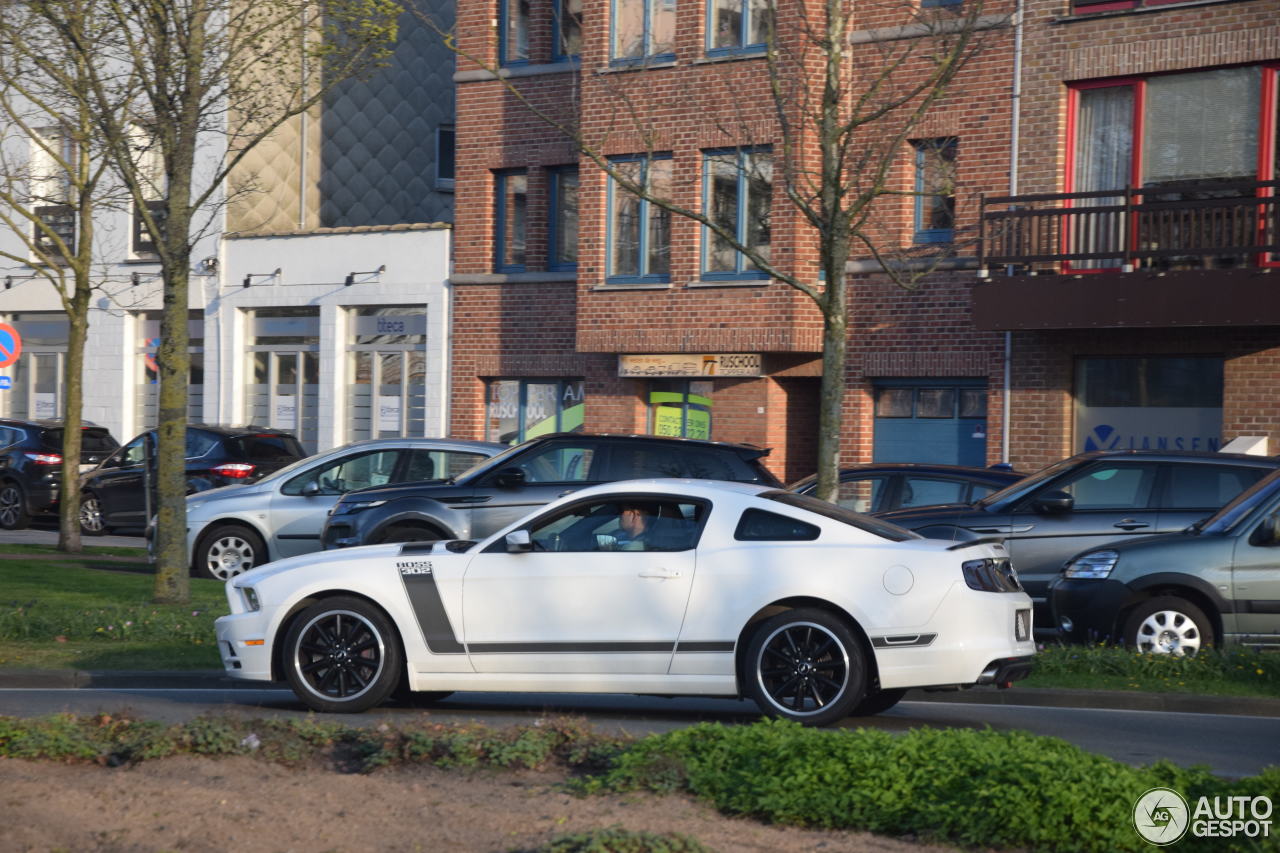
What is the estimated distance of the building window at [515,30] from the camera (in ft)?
90.9

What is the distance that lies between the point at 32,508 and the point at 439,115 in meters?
12.0

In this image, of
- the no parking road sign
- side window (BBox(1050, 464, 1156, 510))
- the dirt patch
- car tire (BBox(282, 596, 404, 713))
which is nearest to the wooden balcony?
side window (BBox(1050, 464, 1156, 510))

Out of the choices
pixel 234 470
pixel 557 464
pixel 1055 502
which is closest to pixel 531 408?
pixel 234 470

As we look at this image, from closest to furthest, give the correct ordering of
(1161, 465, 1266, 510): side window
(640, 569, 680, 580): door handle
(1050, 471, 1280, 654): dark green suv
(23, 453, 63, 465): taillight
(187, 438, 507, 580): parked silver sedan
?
(640, 569, 680, 580): door handle → (1050, 471, 1280, 654): dark green suv → (1161, 465, 1266, 510): side window → (187, 438, 507, 580): parked silver sedan → (23, 453, 63, 465): taillight

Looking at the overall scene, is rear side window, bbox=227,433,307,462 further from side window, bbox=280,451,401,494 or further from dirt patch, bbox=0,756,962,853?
dirt patch, bbox=0,756,962,853

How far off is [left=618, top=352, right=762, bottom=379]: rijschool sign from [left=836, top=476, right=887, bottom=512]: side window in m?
8.44

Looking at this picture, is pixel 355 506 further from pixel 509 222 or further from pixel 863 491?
pixel 509 222

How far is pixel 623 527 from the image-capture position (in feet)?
32.8

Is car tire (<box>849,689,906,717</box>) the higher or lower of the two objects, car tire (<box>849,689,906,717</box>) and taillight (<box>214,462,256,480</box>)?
the lower

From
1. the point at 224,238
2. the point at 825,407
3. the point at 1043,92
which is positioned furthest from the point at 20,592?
the point at 224,238

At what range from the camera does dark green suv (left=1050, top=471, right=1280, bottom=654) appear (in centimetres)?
1195

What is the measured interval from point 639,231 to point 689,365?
2264 mm

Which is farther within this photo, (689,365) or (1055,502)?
(689,365)

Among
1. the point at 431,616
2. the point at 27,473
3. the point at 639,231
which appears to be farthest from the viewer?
the point at 27,473
